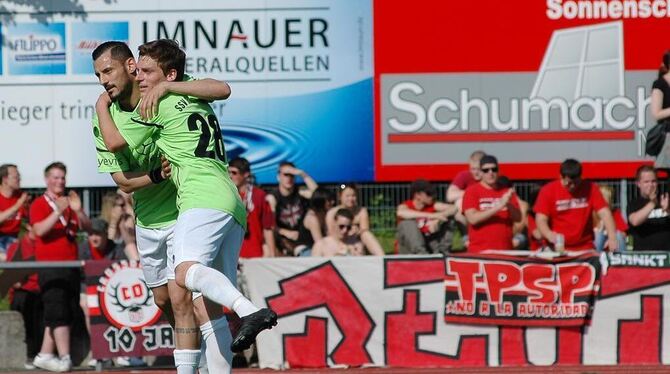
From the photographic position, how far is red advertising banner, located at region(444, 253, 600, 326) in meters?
13.7

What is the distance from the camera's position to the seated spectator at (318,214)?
1528 centimetres

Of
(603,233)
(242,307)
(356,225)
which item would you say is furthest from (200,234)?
(603,233)

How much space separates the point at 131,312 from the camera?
1378 cm

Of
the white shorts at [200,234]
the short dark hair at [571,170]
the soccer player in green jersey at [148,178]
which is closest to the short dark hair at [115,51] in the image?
the soccer player in green jersey at [148,178]

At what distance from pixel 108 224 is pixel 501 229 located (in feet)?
13.8

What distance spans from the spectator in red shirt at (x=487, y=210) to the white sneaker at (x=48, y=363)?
4.31 metres

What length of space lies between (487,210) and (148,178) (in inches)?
230

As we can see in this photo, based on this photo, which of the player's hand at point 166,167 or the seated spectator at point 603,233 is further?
the seated spectator at point 603,233

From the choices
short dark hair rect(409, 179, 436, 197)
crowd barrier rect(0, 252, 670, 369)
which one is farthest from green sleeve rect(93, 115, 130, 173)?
short dark hair rect(409, 179, 436, 197)

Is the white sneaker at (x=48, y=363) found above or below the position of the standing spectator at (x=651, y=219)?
below

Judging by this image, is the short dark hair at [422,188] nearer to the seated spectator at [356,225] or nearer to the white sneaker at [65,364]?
the seated spectator at [356,225]

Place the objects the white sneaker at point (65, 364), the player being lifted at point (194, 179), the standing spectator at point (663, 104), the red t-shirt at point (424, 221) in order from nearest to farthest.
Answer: the player being lifted at point (194, 179)
the white sneaker at point (65, 364)
the standing spectator at point (663, 104)
the red t-shirt at point (424, 221)

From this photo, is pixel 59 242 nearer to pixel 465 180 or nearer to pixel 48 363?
pixel 48 363

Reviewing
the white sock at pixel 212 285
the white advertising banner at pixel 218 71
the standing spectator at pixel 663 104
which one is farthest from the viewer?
the white advertising banner at pixel 218 71
